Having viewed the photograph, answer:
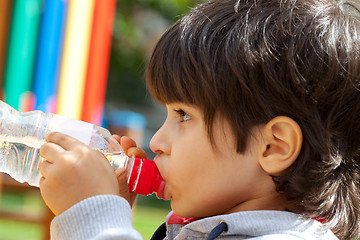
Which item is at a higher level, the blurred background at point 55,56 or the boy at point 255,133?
the blurred background at point 55,56

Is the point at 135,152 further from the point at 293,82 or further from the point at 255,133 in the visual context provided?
the point at 293,82

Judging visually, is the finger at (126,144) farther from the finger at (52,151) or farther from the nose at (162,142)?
the finger at (52,151)

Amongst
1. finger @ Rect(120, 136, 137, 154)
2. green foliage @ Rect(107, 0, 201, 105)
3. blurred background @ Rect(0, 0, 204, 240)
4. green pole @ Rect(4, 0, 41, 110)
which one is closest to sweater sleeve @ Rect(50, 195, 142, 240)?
finger @ Rect(120, 136, 137, 154)

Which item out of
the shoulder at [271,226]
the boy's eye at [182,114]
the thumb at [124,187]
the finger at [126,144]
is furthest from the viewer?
the finger at [126,144]

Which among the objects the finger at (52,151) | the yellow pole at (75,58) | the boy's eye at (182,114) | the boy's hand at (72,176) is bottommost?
the boy's hand at (72,176)

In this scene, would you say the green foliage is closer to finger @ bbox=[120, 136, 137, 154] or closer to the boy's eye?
finger @ bbox=[120, 136, 137, 154]

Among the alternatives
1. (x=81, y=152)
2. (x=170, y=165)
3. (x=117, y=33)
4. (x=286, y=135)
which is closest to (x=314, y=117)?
(x=286, y=135)

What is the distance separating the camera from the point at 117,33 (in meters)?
14.3

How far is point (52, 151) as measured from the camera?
1.48m

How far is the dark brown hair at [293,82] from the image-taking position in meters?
1.48

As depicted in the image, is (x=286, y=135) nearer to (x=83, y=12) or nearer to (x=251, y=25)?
(x=251, y=25)

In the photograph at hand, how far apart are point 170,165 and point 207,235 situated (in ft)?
0.74

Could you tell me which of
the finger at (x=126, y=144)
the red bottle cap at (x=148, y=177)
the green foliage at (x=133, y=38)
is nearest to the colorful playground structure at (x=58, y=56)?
the finger at (x=126, y=144)

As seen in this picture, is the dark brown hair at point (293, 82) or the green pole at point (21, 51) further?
the green pole at point (21, 51)
